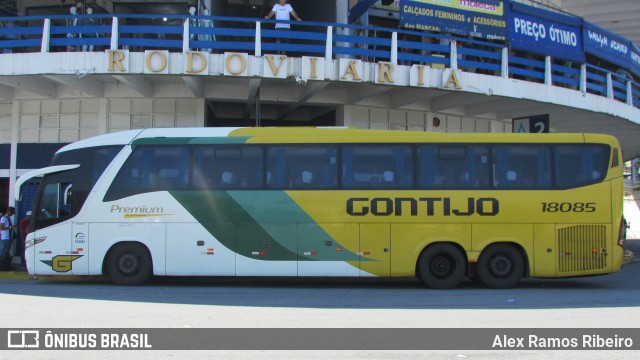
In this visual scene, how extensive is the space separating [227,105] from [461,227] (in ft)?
36.3

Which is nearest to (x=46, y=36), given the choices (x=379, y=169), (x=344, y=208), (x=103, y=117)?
(x=103, y=117)

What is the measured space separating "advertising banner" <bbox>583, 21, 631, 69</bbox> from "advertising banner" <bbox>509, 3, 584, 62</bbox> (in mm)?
464

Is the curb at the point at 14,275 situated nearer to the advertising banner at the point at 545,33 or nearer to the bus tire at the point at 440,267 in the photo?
the bus tire at the point at 440,267

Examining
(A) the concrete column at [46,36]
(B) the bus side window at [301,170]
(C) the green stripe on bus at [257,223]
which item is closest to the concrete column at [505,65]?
(B) the bus side window at [301,170]

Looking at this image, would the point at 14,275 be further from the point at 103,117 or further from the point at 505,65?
the point at 505,65

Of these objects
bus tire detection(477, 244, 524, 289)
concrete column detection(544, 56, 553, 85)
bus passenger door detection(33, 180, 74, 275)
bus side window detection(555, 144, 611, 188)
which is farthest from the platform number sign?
bus passenger door detection(33, 180, 74, 275)

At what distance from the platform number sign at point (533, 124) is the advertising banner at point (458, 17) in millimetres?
2751

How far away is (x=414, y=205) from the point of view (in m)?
12.5

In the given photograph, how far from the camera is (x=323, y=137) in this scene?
42.0 ft

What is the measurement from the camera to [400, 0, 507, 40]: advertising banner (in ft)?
55.7

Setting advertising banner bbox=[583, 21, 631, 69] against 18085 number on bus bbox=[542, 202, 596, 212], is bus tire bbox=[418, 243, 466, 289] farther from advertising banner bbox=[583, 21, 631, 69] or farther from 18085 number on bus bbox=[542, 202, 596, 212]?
advertising banner bbox=[583, 21, 631, 69]

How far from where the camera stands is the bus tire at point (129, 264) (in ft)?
41.9

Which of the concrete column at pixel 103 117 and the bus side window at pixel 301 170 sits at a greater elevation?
the concrete column at pixel 103 117

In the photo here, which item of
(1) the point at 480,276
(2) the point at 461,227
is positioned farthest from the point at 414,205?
(1) the point at 480,276
